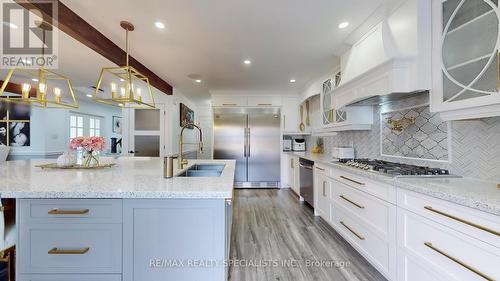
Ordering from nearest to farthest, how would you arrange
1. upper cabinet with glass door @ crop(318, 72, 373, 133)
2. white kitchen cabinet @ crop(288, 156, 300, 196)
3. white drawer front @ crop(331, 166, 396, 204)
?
1. white drawer front @ crop(331, 166, 396, 204)
2. upper cabinet with glass door @ crop(318, 72, 373, 133)
3. white kitchen cabinet @ crop(288, 156, 300, 196)

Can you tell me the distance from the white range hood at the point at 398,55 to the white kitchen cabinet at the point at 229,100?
2985mm

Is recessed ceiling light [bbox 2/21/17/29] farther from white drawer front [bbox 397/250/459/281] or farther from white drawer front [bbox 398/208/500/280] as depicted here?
white drawer front [bbox 397/250/459/281]

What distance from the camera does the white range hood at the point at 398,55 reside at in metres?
1.58

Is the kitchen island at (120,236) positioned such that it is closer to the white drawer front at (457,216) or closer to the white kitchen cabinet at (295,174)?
the white drawer front at (457,216)

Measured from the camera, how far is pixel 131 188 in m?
1.23

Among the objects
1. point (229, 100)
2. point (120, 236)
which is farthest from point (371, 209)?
point (229, 100)

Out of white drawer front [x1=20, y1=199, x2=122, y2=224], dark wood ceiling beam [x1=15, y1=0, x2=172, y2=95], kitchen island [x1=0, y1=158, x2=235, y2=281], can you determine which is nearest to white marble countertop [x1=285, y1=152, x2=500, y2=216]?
kitchen island [x1=0, y1=158, x2=235, y2=281]

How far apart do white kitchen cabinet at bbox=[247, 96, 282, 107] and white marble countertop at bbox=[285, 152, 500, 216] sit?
3.47 m

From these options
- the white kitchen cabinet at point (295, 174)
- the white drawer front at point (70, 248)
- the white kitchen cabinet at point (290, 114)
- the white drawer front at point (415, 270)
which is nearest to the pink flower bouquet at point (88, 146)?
the white drawer front at point (70, 248)

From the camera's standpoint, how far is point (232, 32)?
2270mm

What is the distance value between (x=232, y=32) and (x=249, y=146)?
2889mm

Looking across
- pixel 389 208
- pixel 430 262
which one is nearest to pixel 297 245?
pixel 389 208

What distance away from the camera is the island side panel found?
1195mm

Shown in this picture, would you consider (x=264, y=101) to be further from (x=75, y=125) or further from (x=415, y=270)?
(x=75, y=125)
